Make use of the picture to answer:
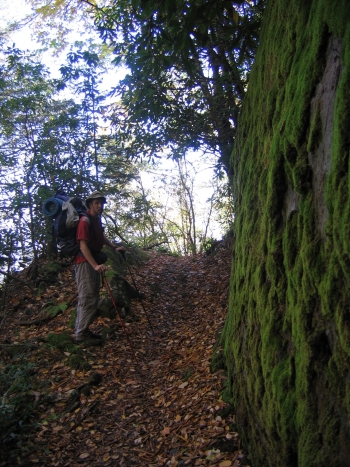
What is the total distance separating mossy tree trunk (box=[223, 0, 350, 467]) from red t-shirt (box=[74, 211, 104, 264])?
3339mm

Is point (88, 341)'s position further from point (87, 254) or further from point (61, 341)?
point (87, 254)

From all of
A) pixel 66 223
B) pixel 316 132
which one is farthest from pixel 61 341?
pixel 316 132

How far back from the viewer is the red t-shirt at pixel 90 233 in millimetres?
6117

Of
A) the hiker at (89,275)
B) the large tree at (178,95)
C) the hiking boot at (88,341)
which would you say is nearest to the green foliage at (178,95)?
the large tree at (178,95)

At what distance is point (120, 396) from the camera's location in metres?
5.00

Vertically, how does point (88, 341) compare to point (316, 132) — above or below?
below

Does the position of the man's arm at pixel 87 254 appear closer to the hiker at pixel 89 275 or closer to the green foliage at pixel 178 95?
the hiker at pixel 89 275

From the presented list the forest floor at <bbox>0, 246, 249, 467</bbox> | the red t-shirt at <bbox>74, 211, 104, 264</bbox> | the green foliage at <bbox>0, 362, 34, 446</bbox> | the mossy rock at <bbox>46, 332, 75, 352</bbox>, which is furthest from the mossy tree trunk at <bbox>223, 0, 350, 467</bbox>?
the mossy rock at <bbox>46, 332, 75, 352</bbox>

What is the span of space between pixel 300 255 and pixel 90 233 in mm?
4533

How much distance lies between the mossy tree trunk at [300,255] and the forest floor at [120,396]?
27.6 inches

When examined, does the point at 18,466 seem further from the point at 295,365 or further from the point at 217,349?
the point at 295,365

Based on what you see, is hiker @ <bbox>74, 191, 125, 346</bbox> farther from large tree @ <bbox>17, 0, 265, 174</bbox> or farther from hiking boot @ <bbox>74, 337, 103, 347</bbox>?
large tree @ <bbox>17, 0, 265, 174</bbox>

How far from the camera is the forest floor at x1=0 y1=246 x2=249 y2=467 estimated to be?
147 inches

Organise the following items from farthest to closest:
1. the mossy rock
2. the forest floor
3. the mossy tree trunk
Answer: the mossy rock, the forest floor, the mossy tree trunk
